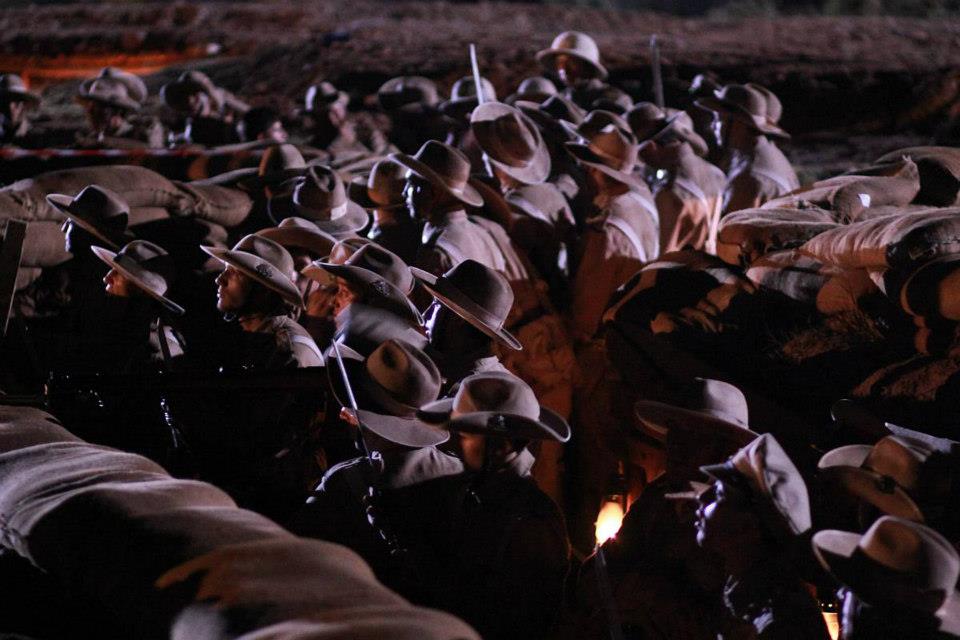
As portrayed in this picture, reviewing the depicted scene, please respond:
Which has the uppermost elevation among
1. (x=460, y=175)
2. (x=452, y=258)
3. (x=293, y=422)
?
(x=460, y=175)

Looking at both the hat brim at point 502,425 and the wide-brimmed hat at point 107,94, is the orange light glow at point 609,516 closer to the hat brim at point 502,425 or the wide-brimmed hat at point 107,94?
the hat brim at point 502,425

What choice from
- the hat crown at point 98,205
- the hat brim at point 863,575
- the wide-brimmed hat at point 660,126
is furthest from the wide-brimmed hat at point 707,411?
the wide-brimmed hat at point 660,126

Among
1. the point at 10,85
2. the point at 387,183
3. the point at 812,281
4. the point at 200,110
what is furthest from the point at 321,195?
the point at 10,85

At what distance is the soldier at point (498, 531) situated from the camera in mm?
2775

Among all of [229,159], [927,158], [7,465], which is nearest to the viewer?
[7,465]

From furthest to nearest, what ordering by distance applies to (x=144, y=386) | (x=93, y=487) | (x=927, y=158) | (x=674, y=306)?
(x=927, y=158)
(x=674, y=306)
(x=144, y=386)
(x=93, y=487)

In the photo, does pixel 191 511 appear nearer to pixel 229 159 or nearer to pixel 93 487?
pixel 93 487

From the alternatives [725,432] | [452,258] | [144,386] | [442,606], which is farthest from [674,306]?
[144,386]

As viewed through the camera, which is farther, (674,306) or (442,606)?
(674,306)

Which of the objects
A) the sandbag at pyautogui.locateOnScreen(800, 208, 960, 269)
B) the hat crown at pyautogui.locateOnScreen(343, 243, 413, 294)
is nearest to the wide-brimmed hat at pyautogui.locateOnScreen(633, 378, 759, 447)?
the sandbag at pyautogui.locateOnScreen(800, 208, 960, 269)

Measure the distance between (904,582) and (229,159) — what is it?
17.9ft

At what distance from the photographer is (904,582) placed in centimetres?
207

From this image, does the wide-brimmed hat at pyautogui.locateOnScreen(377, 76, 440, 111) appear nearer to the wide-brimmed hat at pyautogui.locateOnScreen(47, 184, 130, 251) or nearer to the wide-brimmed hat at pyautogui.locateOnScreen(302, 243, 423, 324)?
the wide-brimmed hat at pyautogui.locateOnScreen(47, 184, 130, 251)

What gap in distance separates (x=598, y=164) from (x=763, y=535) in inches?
112
